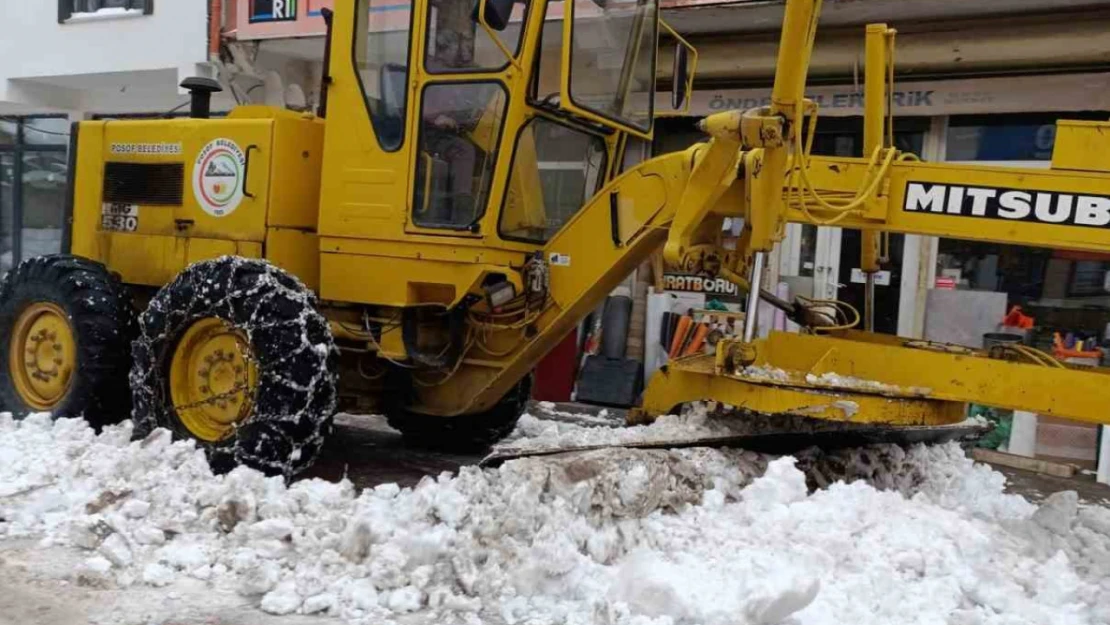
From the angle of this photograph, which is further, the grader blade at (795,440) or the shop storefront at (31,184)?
the shop storefront at (31,184)

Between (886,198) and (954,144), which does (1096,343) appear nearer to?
(954,144)

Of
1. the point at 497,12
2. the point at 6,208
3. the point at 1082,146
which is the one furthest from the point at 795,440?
the point at 6,208

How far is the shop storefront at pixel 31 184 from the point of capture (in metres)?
15.1

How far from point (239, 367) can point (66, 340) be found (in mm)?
1426

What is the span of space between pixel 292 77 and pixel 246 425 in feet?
25.0

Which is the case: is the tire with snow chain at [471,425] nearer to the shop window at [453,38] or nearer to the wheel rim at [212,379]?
the wheel rim at [212,379]

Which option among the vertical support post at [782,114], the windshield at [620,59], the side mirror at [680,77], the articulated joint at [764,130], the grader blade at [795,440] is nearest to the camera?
the vertical support post at [782,114]

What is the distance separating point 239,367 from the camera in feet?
16.8

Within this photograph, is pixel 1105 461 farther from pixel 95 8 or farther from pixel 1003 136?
pixel 95 8

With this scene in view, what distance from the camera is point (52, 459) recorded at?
5.13m

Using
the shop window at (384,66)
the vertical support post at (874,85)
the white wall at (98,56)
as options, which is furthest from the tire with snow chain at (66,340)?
the white wall at (98,56)

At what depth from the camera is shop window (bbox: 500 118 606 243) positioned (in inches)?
211

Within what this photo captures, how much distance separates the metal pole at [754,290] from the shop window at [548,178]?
137 centimetres

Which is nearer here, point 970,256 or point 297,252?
point 297,252
